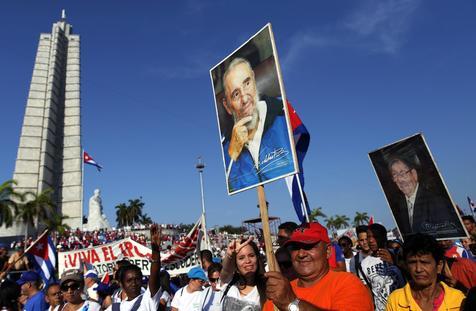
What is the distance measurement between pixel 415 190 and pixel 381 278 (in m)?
1.42

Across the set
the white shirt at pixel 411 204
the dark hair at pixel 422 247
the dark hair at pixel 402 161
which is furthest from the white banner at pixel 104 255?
the dark hair at pixel 422 247

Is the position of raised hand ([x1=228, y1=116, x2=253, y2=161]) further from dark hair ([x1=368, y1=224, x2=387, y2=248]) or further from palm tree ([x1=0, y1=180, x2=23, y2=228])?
palm tree ([x1=0, y1=180, x2=23, y2=228])

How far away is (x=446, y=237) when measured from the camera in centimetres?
434

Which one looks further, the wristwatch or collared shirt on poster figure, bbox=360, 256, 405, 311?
collared shirt on poster figure, bbox=360, 256, 405, 311

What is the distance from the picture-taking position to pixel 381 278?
13.0ft

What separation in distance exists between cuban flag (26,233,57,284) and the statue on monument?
189ft

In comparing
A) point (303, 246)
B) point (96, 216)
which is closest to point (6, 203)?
point (96, 216)

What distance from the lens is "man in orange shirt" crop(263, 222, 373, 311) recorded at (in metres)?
1.83

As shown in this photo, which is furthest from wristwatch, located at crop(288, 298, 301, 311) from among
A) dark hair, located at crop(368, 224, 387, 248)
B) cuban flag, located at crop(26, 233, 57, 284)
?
cuban flag, located at crop(26, 233, 57, 284)

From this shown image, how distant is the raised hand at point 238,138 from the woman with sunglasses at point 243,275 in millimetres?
1480

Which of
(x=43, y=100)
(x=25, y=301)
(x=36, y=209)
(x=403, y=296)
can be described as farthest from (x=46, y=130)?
(x=403, y=296)

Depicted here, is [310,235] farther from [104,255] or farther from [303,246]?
[104,255]

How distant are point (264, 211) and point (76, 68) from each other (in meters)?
86.3

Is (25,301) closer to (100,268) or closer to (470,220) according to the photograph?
(100,268)
